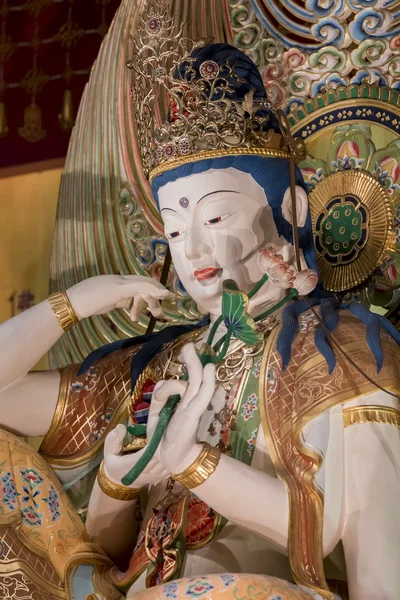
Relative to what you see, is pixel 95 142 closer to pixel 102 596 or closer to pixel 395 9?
pixel 395 9

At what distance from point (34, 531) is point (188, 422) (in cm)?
55

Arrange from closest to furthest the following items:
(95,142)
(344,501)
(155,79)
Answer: (344,501)
(155,79)
(95,142)

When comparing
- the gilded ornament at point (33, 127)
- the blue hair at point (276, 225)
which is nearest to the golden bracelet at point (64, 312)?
the blue hair at point (276, 225)

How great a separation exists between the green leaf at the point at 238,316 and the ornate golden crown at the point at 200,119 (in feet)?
1.28

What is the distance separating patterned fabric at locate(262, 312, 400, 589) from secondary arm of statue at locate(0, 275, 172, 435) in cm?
35

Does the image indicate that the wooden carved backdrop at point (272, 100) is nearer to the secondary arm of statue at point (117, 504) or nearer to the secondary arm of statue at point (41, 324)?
the secondary arm of statue at point (41, 324)

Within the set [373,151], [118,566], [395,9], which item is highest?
[395,9]

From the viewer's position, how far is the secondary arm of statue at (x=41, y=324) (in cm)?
346

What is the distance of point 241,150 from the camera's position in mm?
3455

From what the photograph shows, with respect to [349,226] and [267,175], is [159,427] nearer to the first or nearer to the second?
[267,175]

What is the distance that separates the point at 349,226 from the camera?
12.4 feet

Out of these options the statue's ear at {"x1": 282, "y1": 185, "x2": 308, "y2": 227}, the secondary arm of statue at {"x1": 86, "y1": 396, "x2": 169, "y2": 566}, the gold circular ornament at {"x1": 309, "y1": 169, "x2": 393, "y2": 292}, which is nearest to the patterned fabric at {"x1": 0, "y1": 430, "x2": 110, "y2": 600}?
the secondary arm of statue at {"x1": 86, "y1": 396, "x2": 169, "y2": 566}

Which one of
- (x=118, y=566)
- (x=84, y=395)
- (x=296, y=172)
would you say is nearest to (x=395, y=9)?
(x=296, y=172)

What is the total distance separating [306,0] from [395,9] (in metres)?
0.27
